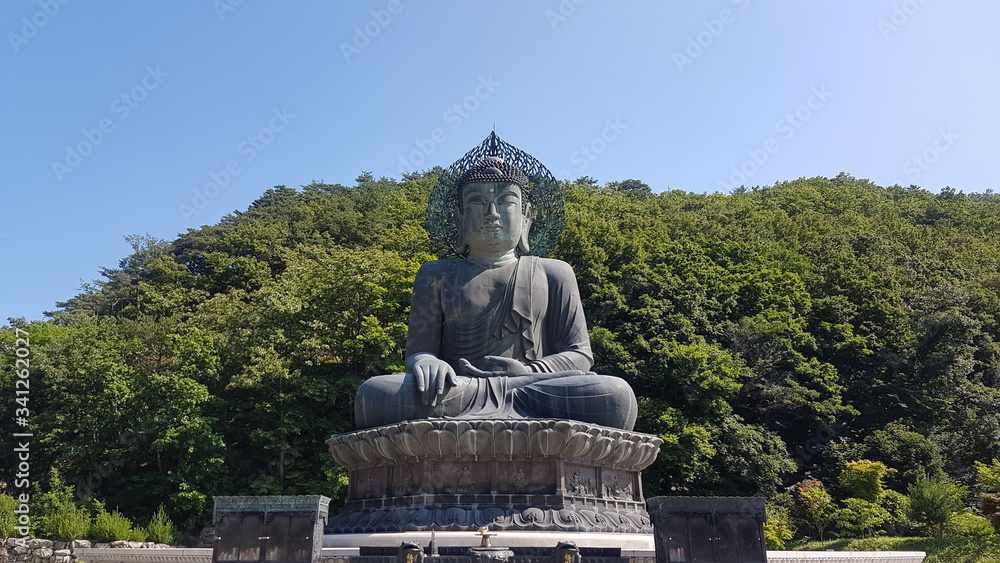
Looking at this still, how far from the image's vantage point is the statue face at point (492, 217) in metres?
10.8

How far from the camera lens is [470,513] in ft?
26.7

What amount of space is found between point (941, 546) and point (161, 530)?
486 inches

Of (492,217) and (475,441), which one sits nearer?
(475,441)

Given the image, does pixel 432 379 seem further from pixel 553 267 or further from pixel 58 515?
pixel 58 515

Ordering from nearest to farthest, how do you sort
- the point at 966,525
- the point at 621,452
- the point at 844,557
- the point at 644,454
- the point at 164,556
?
1. the point at 844,557
2. the point at 164,556
3. the point at 621,452
4. the point at 644,454
5. the point at 966,525

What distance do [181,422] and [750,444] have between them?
434 inches

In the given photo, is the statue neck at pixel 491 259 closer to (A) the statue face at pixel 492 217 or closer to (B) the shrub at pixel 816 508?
(A) the statue face at pixel 492 217

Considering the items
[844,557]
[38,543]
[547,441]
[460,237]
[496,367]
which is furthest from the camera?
[38,543]

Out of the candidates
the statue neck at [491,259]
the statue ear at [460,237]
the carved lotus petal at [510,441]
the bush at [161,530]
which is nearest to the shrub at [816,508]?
the statue neck at [491,259]

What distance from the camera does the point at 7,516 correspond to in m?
14.7

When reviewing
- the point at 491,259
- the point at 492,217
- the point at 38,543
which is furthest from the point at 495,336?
the point at 38,543

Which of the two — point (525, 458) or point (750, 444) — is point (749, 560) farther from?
point (750, 444)

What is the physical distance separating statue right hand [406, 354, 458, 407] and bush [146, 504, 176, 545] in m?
7.94

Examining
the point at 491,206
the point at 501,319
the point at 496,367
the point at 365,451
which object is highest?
the point at 491,206
